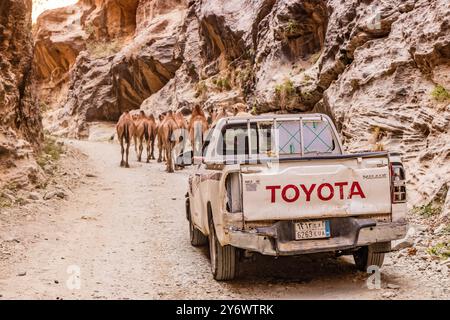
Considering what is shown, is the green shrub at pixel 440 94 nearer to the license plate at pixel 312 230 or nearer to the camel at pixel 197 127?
the license plate at pixel 312 230

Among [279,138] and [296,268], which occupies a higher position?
[279,138]

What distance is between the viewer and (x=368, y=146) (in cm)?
1202

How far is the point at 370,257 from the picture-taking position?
20.5 feet

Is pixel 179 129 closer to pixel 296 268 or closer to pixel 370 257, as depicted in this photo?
pixel 296 268

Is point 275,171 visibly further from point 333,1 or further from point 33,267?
point 333,1

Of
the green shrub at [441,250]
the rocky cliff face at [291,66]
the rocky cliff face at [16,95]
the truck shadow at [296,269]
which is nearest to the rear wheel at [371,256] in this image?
the truck shadow at [296,269]

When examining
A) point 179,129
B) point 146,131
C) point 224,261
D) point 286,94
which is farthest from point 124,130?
point 224,261

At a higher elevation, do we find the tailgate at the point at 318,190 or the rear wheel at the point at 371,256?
the tailgate at the point at 318,190

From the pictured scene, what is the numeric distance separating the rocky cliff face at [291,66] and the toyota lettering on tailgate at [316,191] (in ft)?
12.7

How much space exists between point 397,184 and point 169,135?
42.4 ft

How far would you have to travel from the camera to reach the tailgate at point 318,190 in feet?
18.1

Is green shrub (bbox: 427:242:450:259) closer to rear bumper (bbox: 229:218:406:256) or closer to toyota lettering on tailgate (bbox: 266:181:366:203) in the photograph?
rear bumper (bbox: 229:218:406:256)

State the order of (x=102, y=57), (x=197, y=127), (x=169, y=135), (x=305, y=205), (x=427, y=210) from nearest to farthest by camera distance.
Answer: (x=305, y=205) < (x=427, y=210) < (x=197, y=127) < (x=169, y=135) < (x=102, y=57)

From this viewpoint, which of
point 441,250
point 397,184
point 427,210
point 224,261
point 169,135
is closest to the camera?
point 397,184
